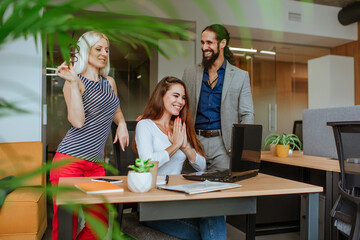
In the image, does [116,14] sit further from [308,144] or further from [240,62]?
[240,62]

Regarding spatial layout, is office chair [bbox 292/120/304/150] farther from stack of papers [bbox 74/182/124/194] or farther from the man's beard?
stack of papers [bbox 74/182/124/194]

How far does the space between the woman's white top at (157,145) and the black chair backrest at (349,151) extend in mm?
787

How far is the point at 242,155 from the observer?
163cm

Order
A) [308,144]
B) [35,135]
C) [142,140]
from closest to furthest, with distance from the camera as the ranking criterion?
[142,140]
[308,144]
[35,135]

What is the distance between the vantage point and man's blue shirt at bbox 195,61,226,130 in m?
2.58

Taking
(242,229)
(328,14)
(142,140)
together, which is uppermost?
(328,14)

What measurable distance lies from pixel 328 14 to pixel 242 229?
466 cm

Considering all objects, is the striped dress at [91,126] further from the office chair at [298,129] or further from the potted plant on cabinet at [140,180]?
the office chair at [298,129]

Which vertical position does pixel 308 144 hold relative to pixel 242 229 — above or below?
above

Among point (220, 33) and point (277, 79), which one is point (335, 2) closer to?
point (277, 79)

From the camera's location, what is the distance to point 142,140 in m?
1.95

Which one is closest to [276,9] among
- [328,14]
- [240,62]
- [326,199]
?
[326,199]

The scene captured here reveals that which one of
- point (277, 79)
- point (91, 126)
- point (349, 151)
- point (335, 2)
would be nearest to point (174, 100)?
point (91, 126)

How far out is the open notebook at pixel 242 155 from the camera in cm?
157
